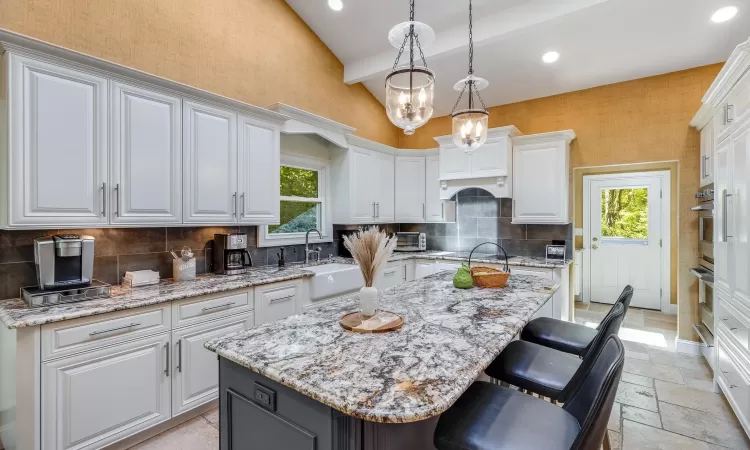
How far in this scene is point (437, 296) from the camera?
6.73 ft

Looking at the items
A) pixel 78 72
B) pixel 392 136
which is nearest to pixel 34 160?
pixel 78 72

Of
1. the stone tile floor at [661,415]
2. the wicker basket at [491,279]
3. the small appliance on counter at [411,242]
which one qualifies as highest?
the small appliance on counter at [411,242]

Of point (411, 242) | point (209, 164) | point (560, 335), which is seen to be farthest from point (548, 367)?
point (411, 242)

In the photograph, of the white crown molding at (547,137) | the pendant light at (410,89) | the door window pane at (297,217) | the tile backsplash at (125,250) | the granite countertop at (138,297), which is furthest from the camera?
the white crown molding at (547,137)

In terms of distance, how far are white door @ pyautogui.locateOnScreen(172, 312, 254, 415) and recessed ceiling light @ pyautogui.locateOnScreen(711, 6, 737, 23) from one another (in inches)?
172

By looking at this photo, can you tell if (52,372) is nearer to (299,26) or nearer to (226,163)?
(226,163)

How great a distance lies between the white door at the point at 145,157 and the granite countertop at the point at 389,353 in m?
1.43

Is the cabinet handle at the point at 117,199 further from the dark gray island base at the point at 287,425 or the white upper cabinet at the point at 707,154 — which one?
the white upper cabinet at the point at 707,154

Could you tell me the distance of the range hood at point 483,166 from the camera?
3984 mm

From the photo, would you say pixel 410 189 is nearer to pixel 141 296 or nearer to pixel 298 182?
pixel 298 182

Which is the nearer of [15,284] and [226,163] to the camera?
[15,284]

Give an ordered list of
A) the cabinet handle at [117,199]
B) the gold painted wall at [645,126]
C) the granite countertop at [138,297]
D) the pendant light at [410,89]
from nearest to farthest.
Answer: the granite countertop at [138,297], the pendant light at [410,89], the cabinet handle at [117,199], the gold painted wall at [645,126]


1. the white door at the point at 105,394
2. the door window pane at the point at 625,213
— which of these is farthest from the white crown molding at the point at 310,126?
the door window pane at the point at 625,213

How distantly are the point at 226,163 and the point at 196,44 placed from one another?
1068mm
